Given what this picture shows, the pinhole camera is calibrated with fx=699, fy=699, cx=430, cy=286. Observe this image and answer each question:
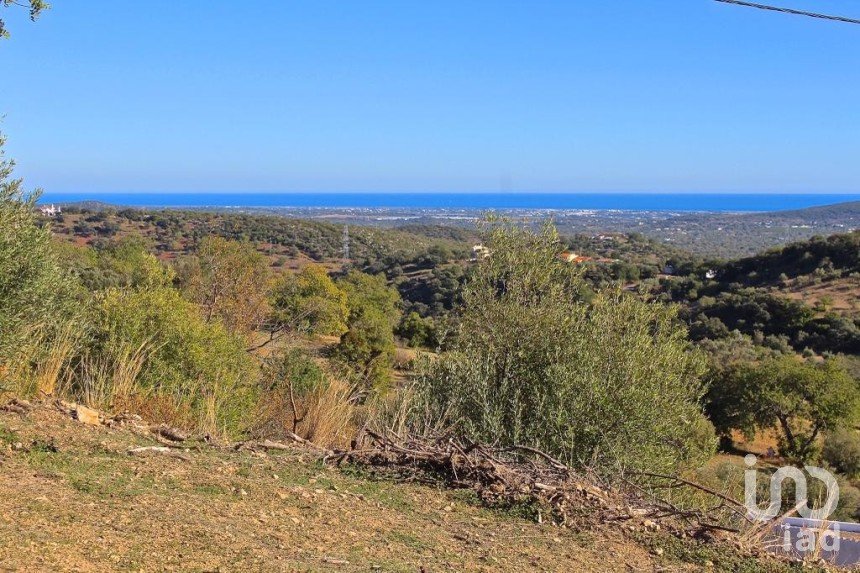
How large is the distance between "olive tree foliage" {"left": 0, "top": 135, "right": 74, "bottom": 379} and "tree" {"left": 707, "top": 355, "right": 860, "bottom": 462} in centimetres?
2611

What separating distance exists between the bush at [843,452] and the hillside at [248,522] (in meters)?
23.5

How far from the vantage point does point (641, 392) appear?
30.3 feet

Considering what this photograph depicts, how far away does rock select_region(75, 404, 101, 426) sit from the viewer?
7.23 m

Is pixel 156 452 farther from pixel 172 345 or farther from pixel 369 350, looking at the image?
pixel 369 350

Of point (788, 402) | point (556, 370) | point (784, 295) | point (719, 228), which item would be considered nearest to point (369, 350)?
point (788, 402)

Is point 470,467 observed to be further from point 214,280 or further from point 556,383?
point 214,280

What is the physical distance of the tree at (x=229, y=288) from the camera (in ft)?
88.3

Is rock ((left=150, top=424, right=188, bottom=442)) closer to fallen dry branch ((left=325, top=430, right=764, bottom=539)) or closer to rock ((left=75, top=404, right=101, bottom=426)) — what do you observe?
rock ((left=75, top=404, right=101, bottom=426))

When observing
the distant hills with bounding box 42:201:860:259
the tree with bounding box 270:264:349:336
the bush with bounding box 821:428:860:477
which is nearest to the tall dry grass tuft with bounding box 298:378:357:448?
the tree with bounding box 270:264:349:336

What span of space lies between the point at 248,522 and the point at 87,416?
124 inches

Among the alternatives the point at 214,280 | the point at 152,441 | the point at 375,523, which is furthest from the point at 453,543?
the point at 214,280

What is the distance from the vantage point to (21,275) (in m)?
6.80

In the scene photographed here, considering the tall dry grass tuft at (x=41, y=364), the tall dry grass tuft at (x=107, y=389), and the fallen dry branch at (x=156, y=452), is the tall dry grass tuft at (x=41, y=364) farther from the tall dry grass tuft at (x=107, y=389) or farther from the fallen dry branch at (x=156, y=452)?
the fallen dry branch at (x=156, y=452)

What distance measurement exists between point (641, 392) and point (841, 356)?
113 ft
